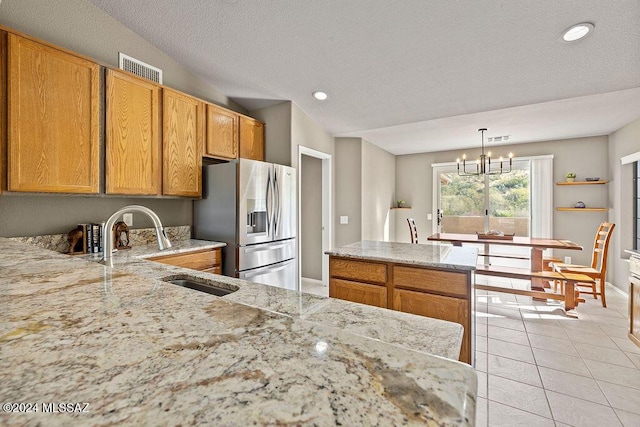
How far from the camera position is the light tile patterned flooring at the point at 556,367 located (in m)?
1.73

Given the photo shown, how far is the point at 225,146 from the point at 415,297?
2.56 m

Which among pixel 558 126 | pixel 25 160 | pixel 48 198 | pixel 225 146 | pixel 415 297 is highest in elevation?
pixel 558 126

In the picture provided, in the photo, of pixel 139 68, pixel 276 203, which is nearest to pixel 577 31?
pixel 276 203

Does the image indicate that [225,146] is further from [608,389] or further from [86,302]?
[608,389]

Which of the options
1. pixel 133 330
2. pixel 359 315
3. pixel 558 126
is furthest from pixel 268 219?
pixel 558 126

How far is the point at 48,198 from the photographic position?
2.29 m

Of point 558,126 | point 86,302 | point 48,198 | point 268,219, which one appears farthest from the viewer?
point 558,126

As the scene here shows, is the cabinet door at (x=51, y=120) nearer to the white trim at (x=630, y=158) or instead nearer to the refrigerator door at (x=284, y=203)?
the refrigerator door at (x=284, y=203)

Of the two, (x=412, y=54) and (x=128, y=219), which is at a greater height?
(x=412, y=54)

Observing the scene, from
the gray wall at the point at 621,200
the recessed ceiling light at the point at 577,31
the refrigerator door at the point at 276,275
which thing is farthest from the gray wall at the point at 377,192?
the gray wall at the point at 621,200

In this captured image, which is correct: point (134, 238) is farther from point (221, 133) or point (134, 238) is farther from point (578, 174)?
point (578, 174)

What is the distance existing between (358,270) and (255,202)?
133cm

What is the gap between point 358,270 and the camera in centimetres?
230

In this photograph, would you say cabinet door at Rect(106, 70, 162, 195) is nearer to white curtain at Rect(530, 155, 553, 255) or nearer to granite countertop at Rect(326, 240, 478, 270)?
granite countertop at Rect(326, 240, 478, 270)
